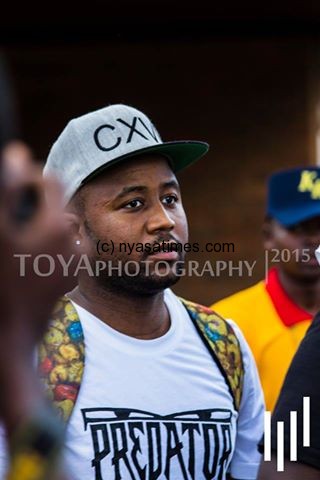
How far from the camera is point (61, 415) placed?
2.83m

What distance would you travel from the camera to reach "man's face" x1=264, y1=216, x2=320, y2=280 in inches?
202

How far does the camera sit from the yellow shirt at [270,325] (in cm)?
447

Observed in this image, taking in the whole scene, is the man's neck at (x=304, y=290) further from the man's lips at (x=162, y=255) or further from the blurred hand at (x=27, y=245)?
the blurred hand at (x=27, y=245)

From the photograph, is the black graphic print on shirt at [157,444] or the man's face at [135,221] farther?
the man's face at [135,221]

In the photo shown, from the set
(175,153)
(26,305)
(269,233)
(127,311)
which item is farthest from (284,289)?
(26,305)

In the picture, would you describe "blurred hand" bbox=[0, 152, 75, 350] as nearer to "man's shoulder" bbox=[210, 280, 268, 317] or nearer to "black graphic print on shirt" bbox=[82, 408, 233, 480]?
"black graphic print on shirt" bbox=[82, 408, 233, 480]

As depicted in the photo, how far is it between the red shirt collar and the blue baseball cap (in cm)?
37

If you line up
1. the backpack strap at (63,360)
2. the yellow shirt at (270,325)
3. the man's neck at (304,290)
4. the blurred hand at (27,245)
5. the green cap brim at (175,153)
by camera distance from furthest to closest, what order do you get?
1. the man's neck at (304,290)
2. the yellow shirt at (270,325)
3. the green cap brim at (175,153)
4. the backpack strap at (63,360)
5. the blurred hand at (27,245)

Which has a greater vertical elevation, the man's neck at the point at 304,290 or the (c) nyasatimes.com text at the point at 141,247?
the man's neck at the point at 304,290

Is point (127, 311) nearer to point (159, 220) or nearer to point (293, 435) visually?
point (159, 220)

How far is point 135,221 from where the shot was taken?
315 centimetres

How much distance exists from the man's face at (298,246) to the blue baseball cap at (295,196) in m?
0.04

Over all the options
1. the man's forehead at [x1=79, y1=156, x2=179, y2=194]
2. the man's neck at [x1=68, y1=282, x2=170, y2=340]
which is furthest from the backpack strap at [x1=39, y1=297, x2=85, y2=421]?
the man's forehead at [x1=79, y1=156, x2=179, y2=194]

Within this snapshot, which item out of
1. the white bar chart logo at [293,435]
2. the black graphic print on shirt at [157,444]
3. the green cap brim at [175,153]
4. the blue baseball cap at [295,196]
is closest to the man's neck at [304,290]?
the blue baseball cap at [295,196]
